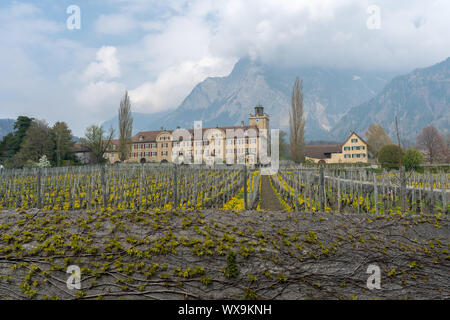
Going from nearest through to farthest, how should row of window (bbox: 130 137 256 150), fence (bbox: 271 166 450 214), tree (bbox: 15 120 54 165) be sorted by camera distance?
fence (bbox: 271 166 450 214), tree (bbox: 15 120 54 165), row of window (bbox: 130 137 256 150)

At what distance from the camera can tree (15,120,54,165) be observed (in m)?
44.9

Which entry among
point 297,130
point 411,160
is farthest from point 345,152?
point 411,160

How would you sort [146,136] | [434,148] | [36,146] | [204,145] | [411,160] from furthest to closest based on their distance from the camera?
[146,136] < [204,145] < [434,148] < [36,146] < [411,160]

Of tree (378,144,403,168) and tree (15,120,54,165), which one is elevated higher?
tree (15,120,54,165)

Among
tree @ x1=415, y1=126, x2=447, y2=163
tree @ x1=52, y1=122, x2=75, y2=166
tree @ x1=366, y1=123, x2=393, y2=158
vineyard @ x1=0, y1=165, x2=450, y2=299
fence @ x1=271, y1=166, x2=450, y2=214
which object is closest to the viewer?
vineyard @ x1=0, y1=165, x2=450, y2=299

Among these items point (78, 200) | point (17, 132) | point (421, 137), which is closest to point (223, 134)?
point (17, 132)

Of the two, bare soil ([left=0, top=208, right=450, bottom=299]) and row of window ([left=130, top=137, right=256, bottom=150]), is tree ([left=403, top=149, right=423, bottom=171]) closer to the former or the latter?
bare soil ([left=0, top=208, right=450, bottom=299])

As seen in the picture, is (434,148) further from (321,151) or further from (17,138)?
(17,138)

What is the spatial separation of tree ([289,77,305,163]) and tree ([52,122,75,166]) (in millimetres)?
39516

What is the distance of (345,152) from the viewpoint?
2990 inches

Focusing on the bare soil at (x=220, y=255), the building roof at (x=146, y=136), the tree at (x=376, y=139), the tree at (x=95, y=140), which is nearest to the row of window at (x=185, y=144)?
the building roof at (x=146, y=136)

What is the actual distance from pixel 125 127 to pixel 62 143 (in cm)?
1256

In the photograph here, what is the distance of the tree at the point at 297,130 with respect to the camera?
55.9m

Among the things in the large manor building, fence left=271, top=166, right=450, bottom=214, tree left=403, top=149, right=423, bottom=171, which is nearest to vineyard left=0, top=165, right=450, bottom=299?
fence left=271, top=166, right=450, bottom=214
